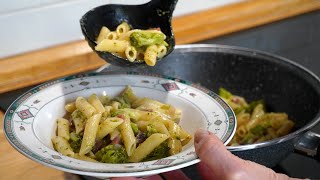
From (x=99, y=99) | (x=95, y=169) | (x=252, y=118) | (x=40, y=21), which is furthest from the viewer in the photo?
(x=40, y=21)

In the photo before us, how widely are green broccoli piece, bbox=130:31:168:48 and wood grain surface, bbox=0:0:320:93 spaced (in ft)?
1.12

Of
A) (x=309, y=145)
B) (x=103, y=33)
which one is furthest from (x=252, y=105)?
(x=103, y=33)

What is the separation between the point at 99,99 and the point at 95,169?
26 centimetres

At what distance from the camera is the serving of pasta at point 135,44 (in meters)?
0.91

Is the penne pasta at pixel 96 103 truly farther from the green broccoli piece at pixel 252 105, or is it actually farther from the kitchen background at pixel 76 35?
the green broccoli piece at pixel 252 105

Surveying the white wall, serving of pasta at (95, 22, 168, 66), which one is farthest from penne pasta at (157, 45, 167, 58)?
the white wall

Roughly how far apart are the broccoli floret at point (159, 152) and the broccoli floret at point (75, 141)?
116mm

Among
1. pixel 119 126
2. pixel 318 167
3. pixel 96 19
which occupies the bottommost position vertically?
pixel 318 167

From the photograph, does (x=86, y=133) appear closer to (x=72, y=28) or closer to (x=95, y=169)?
(x=95, y=169)

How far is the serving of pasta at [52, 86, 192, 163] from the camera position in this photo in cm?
80

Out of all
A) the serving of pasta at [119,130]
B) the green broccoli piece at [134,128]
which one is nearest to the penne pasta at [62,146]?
the serving of pasta at [119,130]

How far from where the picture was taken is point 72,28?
51.7 inches

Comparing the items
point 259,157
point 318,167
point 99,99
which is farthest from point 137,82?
point 318,167

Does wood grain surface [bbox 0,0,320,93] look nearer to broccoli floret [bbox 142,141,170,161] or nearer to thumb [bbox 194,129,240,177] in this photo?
broccoli floret [bbox 142,141,170,161]
